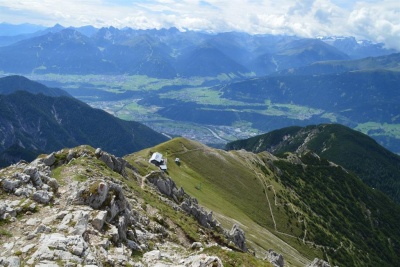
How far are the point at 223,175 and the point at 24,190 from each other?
5765 inches

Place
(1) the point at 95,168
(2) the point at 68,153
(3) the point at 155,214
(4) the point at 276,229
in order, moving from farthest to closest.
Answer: (4) the point at 276,229
(2) the point at 68,153
(1) the point at 95,168
(3) the point at 155,214

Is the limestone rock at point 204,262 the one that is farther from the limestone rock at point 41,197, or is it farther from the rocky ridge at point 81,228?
the limestone rock at point 41,197

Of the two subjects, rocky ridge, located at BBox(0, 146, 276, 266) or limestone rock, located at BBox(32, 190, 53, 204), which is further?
limestone rock, located at BBox(32, 190, 53, 204)

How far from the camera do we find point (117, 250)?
3000 centimetres

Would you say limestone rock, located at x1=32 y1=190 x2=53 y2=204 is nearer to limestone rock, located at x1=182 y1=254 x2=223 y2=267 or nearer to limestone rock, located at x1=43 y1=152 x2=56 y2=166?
limestone rock, located at x1=182 y1=254 x2=223 y2=267

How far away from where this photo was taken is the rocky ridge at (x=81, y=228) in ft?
84.1

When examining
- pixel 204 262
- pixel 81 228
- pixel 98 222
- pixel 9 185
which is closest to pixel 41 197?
pixel 9 185

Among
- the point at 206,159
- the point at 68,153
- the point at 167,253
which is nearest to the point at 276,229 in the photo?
the point at 206,159

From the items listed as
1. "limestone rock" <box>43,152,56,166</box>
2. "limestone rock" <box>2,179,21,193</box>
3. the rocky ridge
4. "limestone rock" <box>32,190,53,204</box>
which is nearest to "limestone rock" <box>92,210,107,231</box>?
the rocky ridge

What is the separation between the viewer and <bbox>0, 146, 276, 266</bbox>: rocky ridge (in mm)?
25641

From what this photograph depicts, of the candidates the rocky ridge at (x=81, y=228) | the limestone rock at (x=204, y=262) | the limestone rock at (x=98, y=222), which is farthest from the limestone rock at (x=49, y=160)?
the limestone rock at (x=204, y=262)

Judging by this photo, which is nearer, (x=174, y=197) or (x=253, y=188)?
(x=174, y=197)

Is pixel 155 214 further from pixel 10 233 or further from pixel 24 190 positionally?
pixel 10 233

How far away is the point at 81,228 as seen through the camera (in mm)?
29422
